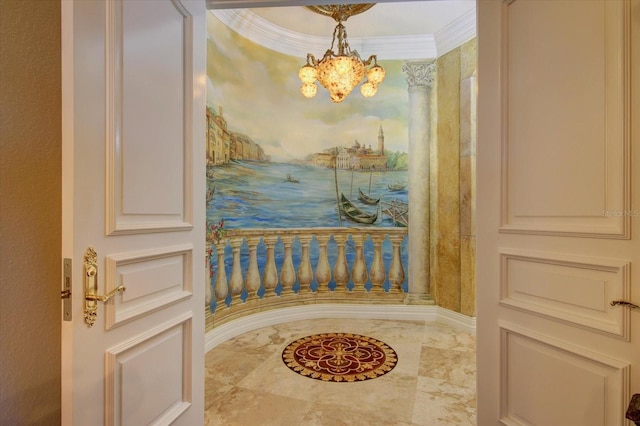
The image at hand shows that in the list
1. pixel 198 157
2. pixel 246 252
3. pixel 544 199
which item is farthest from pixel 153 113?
pixel 246 252

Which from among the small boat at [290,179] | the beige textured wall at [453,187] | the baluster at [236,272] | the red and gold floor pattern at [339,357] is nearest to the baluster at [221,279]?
the baluster at [236,272]

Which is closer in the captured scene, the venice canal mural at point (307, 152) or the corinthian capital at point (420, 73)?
the venice canal mural at point (307, 152)

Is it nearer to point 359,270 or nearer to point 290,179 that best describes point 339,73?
point 290,179

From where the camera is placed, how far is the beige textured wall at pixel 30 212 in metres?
0.93

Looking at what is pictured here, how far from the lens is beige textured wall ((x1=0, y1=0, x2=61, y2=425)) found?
93 centimetres

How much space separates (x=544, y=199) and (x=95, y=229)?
5.25 feet

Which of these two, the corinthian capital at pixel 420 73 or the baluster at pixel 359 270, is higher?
the corinthian capital at pixel 420 73

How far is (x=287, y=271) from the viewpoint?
3961mm

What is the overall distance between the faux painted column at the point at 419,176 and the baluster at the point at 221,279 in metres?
2.27

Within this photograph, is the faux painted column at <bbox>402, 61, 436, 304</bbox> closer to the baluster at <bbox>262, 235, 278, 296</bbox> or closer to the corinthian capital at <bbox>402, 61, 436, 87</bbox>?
the corinthian capital at <bbox>402, 61, 436, 87</bbox>

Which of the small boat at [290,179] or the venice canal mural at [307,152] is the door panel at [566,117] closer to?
the venice canal mural at [307,152]

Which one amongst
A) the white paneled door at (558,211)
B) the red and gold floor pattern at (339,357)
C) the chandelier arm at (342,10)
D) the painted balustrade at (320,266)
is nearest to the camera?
the white paneled door at (558,211)

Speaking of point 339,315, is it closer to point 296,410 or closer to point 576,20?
point 296,410

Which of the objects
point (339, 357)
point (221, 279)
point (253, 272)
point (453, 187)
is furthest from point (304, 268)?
point (453, 187)
